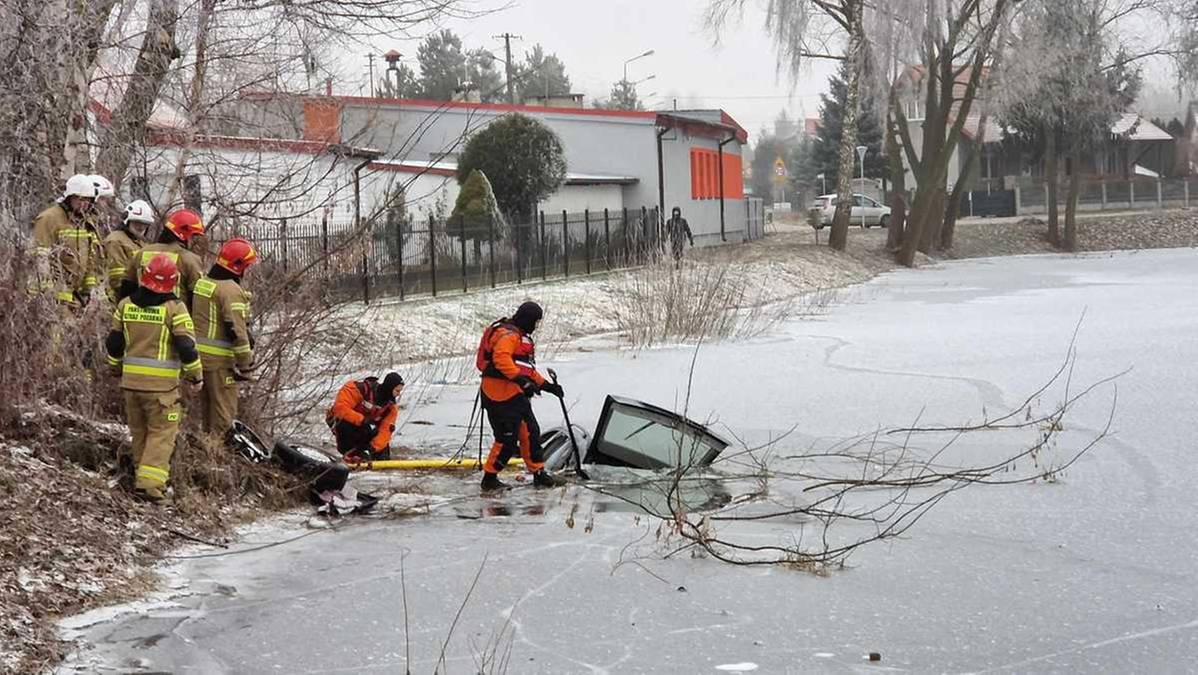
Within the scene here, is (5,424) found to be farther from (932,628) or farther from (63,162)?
(932,628)

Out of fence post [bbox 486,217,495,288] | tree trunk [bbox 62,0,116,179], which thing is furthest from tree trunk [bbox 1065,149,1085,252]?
tree trunk [bbox 62,0,116,179]

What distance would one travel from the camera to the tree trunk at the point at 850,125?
39344 millimetres

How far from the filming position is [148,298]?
846 cm

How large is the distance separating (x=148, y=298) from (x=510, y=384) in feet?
7.80

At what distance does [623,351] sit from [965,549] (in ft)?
36.2

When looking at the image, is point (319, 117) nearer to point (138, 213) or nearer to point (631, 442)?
point (138, 213)

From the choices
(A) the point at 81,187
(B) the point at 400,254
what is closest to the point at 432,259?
(B) the point at 400,254

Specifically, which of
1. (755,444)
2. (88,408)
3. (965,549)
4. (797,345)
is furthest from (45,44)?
(797,345)

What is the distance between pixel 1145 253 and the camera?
49.2 meters

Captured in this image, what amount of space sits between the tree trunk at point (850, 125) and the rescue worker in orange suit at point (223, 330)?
31.3 meters

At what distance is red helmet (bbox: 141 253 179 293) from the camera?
8.44 meters

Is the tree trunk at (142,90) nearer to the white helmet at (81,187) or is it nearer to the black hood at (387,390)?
the white helmet at (81,187)

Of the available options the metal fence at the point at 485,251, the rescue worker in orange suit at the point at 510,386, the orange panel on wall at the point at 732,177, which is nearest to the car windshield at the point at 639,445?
the rescue worker in orange suit at the point at 510,386

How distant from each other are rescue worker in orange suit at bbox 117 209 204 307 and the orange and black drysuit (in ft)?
6.09
